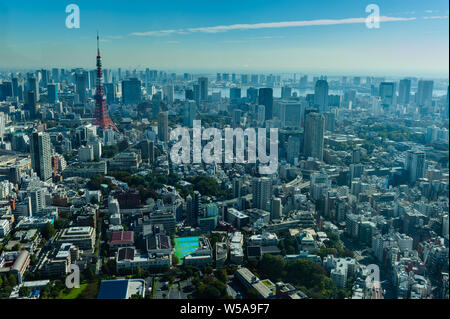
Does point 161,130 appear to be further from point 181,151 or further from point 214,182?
point 214,182

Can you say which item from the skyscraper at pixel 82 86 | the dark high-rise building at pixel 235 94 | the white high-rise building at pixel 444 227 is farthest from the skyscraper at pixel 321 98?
the white high-rise building at pixel 444 227

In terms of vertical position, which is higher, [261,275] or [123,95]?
[123,95]

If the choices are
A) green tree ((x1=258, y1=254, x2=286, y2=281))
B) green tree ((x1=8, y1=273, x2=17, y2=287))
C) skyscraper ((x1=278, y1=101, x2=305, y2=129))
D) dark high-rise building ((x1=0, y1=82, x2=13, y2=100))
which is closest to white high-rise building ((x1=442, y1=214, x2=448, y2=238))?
green tree ((x1=258, y1=254, x2=286, y2=281))

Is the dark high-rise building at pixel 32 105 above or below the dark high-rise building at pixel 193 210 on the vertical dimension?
above

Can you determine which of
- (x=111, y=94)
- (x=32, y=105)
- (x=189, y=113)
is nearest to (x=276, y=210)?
(x=189, y=113)

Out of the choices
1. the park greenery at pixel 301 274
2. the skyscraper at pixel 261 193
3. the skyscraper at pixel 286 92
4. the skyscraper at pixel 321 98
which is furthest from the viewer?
the skyscraper at pixel 321 98

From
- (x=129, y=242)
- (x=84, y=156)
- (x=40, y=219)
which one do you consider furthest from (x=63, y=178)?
(x=129, y=242)

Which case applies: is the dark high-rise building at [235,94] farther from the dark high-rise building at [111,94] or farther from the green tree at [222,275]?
the green tree at [222,275]
